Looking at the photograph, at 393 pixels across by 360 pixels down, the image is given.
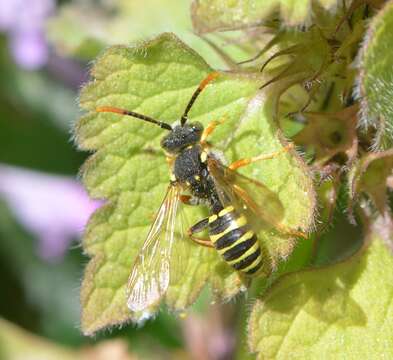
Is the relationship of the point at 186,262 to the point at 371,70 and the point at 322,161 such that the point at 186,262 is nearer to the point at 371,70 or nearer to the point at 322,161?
the point at 322,161

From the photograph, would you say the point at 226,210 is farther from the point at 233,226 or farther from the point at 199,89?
the point at 199,89

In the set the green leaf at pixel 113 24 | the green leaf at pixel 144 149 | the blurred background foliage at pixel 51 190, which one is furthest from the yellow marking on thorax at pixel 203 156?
the blurred background foliage at pixel 51 190

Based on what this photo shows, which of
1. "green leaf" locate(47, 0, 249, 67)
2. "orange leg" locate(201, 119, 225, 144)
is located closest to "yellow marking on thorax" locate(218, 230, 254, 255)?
"orange leg" locate(201, 119, 225, 144)

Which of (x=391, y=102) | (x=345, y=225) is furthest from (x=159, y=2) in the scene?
(x=391, y=102)

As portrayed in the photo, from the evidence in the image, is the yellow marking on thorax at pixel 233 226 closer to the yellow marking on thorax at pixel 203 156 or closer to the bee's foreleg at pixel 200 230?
the bee's foreleg at pixel 200 230

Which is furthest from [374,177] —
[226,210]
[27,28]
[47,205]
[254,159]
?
[27,28]

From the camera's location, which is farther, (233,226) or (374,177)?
(233,226)
